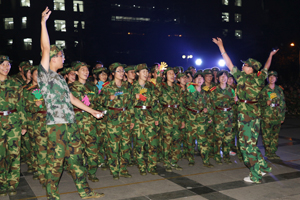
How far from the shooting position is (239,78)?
610cm

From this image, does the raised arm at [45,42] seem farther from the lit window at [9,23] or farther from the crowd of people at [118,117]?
the lit window at [9,23]

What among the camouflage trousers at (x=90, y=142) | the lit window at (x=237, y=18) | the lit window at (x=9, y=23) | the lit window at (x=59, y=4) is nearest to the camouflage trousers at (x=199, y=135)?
the camouflage trousers at (x=90, y=142)

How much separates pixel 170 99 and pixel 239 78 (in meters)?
1.74

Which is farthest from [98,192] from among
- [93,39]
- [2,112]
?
[93,39]

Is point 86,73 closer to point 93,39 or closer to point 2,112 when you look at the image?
point 2,112

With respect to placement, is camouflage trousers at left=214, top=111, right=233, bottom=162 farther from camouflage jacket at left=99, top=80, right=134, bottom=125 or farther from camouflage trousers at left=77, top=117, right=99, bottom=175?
camouflage trousers at left=77, top=117, right=99, bottom=175

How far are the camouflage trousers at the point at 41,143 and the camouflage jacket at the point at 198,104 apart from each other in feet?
10.9

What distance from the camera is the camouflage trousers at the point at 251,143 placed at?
19.2ft

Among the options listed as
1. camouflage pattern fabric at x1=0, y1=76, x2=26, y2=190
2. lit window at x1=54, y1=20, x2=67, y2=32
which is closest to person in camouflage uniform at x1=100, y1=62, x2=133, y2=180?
camouflage pattern fabric at x1=0, y1=76, x2=26, y2=190

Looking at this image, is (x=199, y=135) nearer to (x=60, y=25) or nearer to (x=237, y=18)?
(x=60, y=25)

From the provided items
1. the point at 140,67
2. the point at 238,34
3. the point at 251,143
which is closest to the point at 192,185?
the point at 251,143

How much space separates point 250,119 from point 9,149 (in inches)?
177

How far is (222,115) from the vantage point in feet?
24.4

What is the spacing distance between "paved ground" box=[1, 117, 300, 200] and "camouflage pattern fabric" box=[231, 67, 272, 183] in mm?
416
